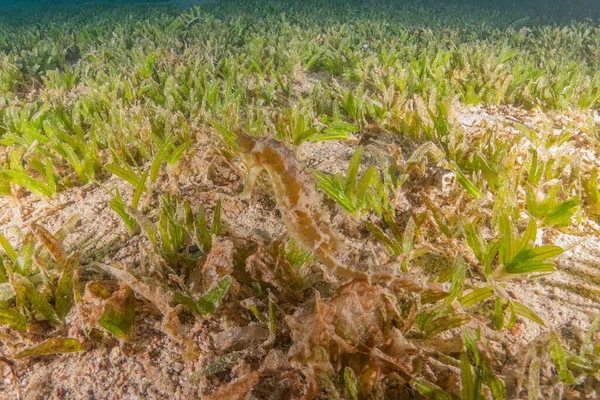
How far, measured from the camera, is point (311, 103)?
3471 millimetres

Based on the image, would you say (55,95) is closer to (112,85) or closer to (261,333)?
(112,85)

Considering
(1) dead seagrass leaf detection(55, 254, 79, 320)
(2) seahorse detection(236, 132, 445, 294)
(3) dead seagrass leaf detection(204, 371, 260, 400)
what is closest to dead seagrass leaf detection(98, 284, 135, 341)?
(1) dead seagrass leaf detection(55, 254, 79, 320)

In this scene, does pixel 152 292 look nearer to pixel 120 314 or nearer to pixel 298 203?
pixel 120 314

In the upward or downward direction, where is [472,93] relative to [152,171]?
upward

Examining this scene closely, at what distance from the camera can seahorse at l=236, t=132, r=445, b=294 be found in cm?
130

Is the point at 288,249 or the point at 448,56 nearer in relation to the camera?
the point at 288,249

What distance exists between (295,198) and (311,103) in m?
2.27

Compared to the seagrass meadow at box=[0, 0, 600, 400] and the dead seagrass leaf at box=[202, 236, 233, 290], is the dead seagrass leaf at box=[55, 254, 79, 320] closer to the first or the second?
the seagrass meadow at box=[0, 0, 600, 400]

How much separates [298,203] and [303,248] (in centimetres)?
21

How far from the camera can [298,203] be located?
1399mm

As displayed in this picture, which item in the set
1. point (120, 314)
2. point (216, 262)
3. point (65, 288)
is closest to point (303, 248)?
point (216, 262)

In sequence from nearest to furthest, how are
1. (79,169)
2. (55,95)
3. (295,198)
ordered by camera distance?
1. (295,198)
2. (79,169)
3. (55,95)

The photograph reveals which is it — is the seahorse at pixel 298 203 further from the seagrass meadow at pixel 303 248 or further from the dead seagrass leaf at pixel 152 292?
the dead seagrass leaf at pixel 152 292

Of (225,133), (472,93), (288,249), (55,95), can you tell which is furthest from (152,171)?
(472,93)
